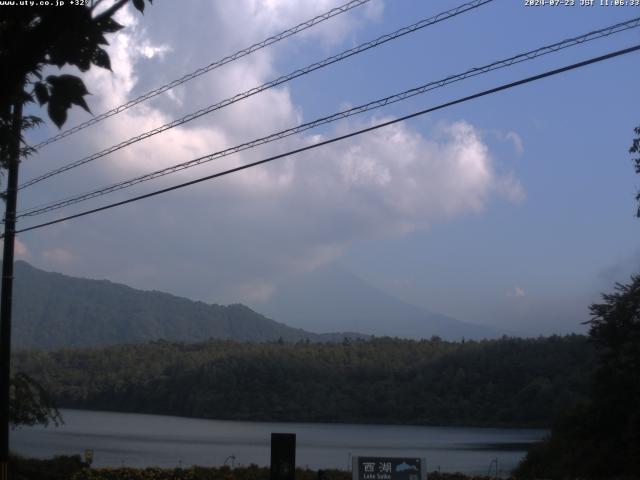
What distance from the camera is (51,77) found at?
Answer: 16.5ft

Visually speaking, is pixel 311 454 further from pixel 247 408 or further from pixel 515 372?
pixel 247 408

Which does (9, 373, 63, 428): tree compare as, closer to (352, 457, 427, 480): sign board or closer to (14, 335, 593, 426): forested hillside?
(352, 457, 427, 480): sign board

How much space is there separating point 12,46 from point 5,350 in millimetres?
14999

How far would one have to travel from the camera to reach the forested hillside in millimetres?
56406

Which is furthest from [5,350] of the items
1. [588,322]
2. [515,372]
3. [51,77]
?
[515,372]

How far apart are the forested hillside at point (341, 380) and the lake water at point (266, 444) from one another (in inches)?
104

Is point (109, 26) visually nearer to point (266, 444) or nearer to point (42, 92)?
point (42, 92)

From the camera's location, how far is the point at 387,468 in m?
13.1

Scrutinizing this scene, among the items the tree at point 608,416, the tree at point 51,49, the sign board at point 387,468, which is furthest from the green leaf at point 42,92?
the tree at point 608,416

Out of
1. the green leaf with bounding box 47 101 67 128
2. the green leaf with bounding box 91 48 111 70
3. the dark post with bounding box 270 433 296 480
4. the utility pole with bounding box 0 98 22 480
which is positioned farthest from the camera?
the utility pole with bounding box 0 98 22 480

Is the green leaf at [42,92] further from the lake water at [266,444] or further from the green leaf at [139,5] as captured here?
the lake water at [266,444]

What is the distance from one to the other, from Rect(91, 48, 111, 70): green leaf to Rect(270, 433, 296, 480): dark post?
9209 mm

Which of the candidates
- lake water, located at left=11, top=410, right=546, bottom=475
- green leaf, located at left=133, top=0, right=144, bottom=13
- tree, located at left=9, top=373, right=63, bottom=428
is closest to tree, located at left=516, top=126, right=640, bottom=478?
lake water, located at left=11, top=410, right=546, bottom=475

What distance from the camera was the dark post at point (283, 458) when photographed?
1358cm
